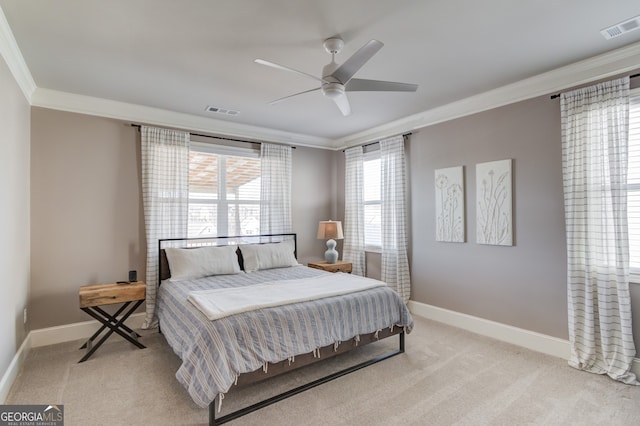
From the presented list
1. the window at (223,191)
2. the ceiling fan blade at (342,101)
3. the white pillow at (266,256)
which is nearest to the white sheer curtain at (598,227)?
the ceiling fan blade at (342,101)

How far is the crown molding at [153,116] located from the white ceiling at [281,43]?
64mm

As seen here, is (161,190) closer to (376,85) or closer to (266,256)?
(266,256)

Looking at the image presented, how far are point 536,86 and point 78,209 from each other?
5.12 m

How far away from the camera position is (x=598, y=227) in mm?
2799

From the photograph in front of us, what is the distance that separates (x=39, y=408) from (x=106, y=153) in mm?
2680

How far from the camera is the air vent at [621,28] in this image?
227 centimetres

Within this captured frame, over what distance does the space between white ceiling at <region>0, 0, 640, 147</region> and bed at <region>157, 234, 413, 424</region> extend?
1934 millimetres

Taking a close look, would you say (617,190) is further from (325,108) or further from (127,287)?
(127,287)

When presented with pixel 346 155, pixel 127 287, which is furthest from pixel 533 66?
pixel 127 287

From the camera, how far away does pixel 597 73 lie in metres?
2.87

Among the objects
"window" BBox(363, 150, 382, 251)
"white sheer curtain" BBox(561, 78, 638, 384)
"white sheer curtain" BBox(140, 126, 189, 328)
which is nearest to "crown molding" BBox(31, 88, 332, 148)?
"white sheer curtain" BBox(140, 126, 189, 328)

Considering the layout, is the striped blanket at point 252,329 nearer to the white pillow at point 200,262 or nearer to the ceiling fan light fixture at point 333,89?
the white pillow at point 200,262

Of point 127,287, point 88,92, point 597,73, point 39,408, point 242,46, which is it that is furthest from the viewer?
point 88,92

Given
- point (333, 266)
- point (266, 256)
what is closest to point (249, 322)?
point (266, 256)
